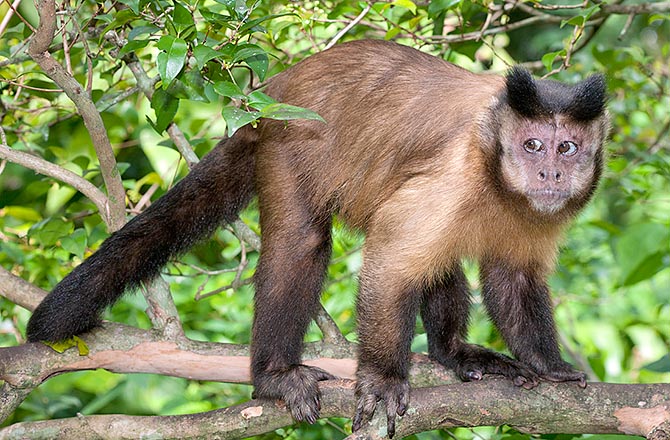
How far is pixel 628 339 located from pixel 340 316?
241 centimetres

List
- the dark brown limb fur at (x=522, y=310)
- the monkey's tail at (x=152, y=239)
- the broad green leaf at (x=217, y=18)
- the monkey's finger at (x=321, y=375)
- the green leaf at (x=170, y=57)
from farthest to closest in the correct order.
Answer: the dark brown limb fur at (x=522, y=310) < the monkey's finger at (x=321, y=375) < the monkey's tail at (x=152, y=239) < the broad green leaf at (x=217, y=18) < the green leaf at (x=170, y=57)

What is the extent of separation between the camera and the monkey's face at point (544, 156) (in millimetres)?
4270

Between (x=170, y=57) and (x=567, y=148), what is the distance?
1974 millimetres

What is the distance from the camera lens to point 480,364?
16.5 ft

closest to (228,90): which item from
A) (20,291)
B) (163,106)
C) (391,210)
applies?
(163,106)

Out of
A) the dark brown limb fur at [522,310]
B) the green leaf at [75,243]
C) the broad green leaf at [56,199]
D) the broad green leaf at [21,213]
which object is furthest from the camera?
the broad green leaf at [56,199]

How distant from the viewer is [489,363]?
16.4 ft

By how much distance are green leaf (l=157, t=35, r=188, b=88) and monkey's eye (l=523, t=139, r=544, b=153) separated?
174 cm

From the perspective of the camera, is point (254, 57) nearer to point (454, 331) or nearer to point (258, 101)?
point (258, 101)

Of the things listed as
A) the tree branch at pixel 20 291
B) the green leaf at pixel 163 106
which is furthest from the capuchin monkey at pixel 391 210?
the green leaf at pixel 163 106

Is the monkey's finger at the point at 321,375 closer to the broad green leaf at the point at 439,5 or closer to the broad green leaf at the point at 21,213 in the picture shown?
the broad green leaf at the point at 439,5

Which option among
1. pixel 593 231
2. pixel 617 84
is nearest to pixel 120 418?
pixel 617 84

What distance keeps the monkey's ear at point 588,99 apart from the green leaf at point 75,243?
8.74 ft

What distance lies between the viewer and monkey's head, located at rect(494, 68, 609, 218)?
427cm
